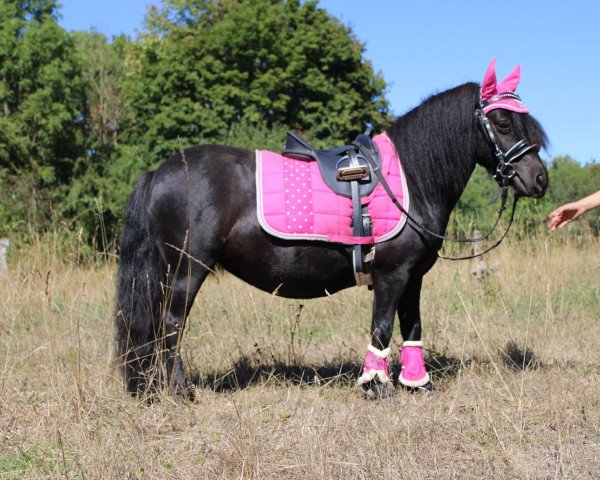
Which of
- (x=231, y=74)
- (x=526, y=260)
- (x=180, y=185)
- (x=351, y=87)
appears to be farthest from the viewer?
(x=351, y=87)

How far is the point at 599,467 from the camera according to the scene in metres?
3.06

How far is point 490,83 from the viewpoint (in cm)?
391

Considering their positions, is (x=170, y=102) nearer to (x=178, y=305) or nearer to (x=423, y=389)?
(x=178, y=305)

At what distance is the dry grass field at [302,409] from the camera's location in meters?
3.05

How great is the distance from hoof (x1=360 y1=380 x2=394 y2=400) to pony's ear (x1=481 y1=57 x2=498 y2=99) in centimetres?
201

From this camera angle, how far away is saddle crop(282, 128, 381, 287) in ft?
12.8

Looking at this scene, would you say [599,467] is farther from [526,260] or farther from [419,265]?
[526,260]

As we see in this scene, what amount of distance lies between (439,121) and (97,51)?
1404cm

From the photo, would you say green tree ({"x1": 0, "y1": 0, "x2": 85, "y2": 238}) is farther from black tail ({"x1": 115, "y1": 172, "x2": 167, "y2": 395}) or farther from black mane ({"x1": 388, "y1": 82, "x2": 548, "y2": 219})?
black mane ({"x1": 388, "y1": 82, "x2": 548, "y2": 219})

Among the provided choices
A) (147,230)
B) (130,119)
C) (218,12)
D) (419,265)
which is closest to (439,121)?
(419,265)

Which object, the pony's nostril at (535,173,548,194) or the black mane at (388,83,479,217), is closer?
the pony's nostril at (535,173,548,194)

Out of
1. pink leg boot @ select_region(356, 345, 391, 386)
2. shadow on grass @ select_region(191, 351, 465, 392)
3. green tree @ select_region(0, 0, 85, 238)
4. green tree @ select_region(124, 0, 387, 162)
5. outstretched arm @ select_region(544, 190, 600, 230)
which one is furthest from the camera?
green tree @ select_region(124, 0, 387, 162)

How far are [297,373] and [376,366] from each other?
1.03 metres

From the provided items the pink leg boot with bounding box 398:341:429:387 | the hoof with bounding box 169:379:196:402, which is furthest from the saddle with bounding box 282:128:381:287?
the hoof with bounding box 169:379:196:402
